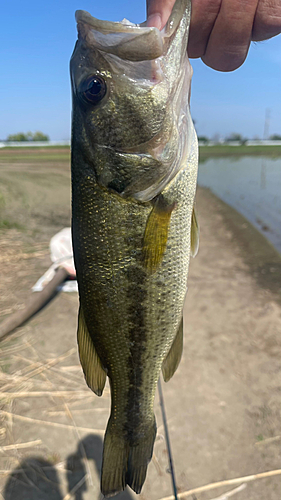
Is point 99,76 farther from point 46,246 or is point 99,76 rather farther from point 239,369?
point 46,246

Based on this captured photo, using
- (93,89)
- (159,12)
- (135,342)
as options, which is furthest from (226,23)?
(135,342)

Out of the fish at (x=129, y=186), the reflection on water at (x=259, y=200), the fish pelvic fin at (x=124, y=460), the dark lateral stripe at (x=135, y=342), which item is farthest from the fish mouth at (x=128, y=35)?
the reflection on water at (x=259, y=200)

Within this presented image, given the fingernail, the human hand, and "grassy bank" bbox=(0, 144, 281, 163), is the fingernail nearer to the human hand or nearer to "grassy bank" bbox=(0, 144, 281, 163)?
the human hand

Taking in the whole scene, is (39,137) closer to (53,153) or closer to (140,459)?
(53,153)

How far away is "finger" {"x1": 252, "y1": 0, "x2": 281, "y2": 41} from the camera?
1.55 metres

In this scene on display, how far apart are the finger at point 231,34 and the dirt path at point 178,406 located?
3.35 m

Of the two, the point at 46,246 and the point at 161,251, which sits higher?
the point at 161,251

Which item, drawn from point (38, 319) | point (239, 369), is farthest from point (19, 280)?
point (239, 369)

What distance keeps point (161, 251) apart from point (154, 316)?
0.34 meters

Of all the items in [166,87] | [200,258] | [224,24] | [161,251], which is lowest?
[200,258]

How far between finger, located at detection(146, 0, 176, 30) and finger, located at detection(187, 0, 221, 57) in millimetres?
234

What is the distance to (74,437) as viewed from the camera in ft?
10.2

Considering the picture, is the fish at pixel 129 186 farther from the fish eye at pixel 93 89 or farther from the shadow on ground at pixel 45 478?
the shadow on ground at pixel 45 478

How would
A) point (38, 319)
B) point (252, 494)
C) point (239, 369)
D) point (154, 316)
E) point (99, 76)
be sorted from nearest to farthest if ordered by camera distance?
point (99, 76)
point (154, 316)
point (252, 494)
point (239, 369)
point (38, 319)
